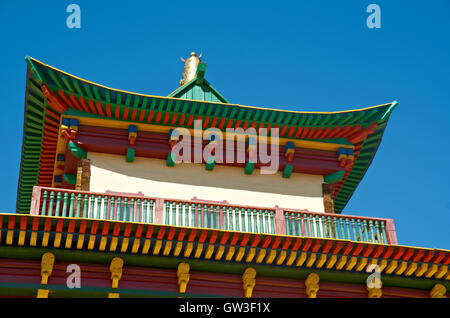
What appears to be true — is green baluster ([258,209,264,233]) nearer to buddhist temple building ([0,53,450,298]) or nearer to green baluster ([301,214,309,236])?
buddhist temple building ([0,53,450,298])

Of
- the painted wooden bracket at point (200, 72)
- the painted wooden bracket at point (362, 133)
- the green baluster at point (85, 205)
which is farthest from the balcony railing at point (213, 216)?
the painted wooden bracket at point (200, 72)

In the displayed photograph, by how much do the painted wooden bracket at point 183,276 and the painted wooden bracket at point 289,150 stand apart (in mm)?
6054

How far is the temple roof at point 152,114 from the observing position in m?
21.8

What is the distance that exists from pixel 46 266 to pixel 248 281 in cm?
466

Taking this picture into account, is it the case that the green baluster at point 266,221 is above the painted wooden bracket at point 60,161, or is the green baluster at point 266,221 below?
below

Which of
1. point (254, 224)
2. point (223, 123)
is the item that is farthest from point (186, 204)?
point (223, 123)

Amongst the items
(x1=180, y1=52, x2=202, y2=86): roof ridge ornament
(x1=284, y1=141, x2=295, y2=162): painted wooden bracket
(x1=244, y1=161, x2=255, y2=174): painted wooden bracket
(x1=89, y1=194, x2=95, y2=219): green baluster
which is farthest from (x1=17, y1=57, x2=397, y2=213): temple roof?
(x1=89, y1=194, x2=95, y2=219): green baluster

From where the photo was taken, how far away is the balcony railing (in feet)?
63.7

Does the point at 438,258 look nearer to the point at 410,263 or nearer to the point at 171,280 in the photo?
the point at 410,263

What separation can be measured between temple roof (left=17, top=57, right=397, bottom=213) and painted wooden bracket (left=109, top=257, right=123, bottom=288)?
5.56 m

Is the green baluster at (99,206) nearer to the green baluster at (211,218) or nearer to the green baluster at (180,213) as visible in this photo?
the green baluster at (180,213)

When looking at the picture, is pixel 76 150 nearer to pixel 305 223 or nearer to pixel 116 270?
pixel 116 270

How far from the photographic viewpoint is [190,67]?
2777 centimetres

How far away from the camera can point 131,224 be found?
1791cm
